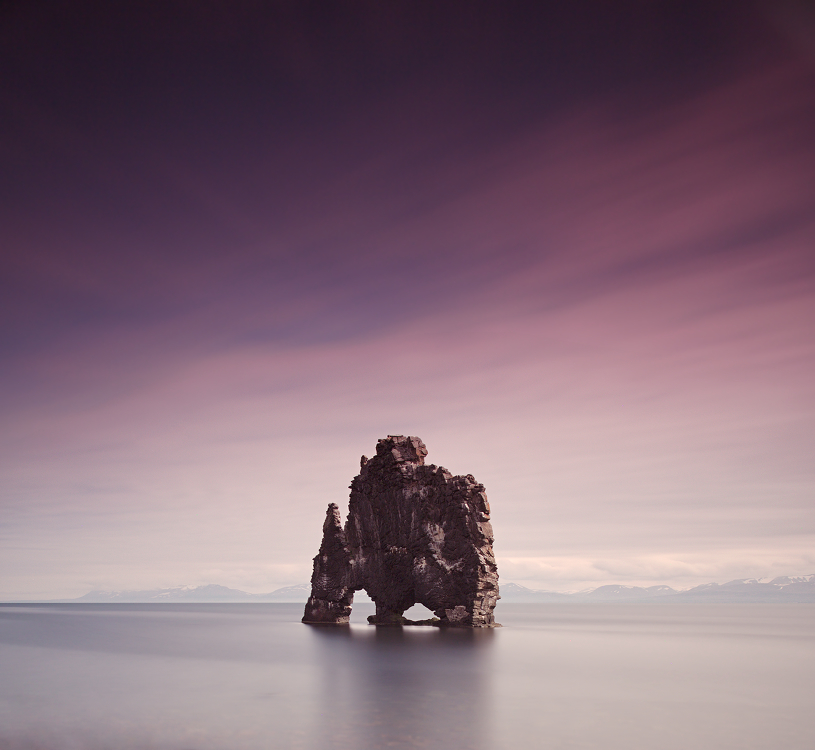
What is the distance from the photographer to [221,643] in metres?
71.2

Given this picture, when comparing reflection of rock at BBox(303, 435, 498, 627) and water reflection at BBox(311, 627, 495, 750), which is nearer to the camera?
water reflection at BBox(311, 627, 495, 750)

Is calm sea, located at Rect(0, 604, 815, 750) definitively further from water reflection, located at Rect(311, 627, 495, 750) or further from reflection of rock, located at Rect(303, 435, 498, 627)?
reflection of rock, located at Rect(303, 435, 498, 627)

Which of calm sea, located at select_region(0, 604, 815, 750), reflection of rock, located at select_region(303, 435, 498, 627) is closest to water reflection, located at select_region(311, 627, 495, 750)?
calm sea, located at select_region(0, 604, 815, 750)

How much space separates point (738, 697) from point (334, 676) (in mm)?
20662

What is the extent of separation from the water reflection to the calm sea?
12cm

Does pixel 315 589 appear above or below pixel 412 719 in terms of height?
above

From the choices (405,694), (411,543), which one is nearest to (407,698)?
(405,694)

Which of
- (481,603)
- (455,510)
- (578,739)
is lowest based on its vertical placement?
(578,739)

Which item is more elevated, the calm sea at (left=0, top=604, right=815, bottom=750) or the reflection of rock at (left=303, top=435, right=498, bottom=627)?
the reflection of rock at (left=303, top=435, right=498, bottom=627)

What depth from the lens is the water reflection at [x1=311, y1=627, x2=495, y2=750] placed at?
24.3m

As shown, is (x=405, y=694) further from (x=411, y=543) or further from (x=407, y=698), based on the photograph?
(x=411, y=543)

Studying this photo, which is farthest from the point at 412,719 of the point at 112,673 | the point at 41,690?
the point at 112,673

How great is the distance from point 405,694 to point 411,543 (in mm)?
38625

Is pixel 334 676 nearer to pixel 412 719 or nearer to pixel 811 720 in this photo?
pixel 412 719
